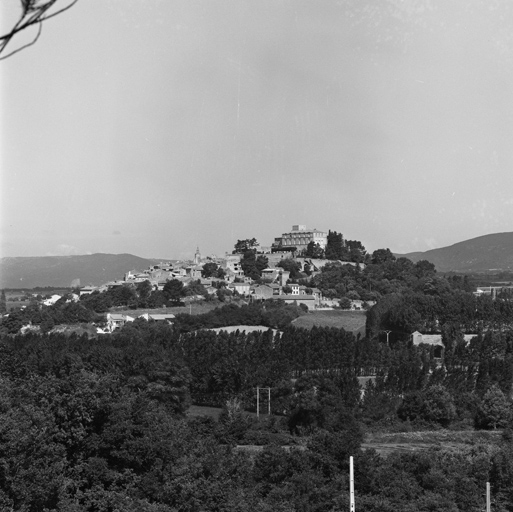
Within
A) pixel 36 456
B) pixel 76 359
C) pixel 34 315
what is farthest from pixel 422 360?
pixel 34 315

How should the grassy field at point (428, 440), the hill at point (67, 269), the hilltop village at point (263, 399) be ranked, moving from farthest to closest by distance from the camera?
the hill at point (67, 269)
the grassy field at point (428, 440)
the hilltop village at point (263, 399)

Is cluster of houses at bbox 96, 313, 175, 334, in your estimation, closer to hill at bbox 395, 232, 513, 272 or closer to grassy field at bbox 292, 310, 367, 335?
grassy field at bbox 292, 310, 367, 335

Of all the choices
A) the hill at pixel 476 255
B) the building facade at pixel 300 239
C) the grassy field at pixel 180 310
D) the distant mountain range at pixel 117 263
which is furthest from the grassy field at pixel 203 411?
the hill at pixel 476 255

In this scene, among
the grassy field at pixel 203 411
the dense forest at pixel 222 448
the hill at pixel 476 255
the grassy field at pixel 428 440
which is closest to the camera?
the dense forest at pixel 222 448

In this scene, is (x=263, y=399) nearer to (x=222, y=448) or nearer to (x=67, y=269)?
(x=222, y=448)

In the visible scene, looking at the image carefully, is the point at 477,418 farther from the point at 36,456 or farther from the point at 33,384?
the point at 36,456

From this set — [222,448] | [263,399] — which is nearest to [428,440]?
[222,448]

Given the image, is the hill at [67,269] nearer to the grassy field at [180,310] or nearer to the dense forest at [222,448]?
the grassy field at [180,310]
